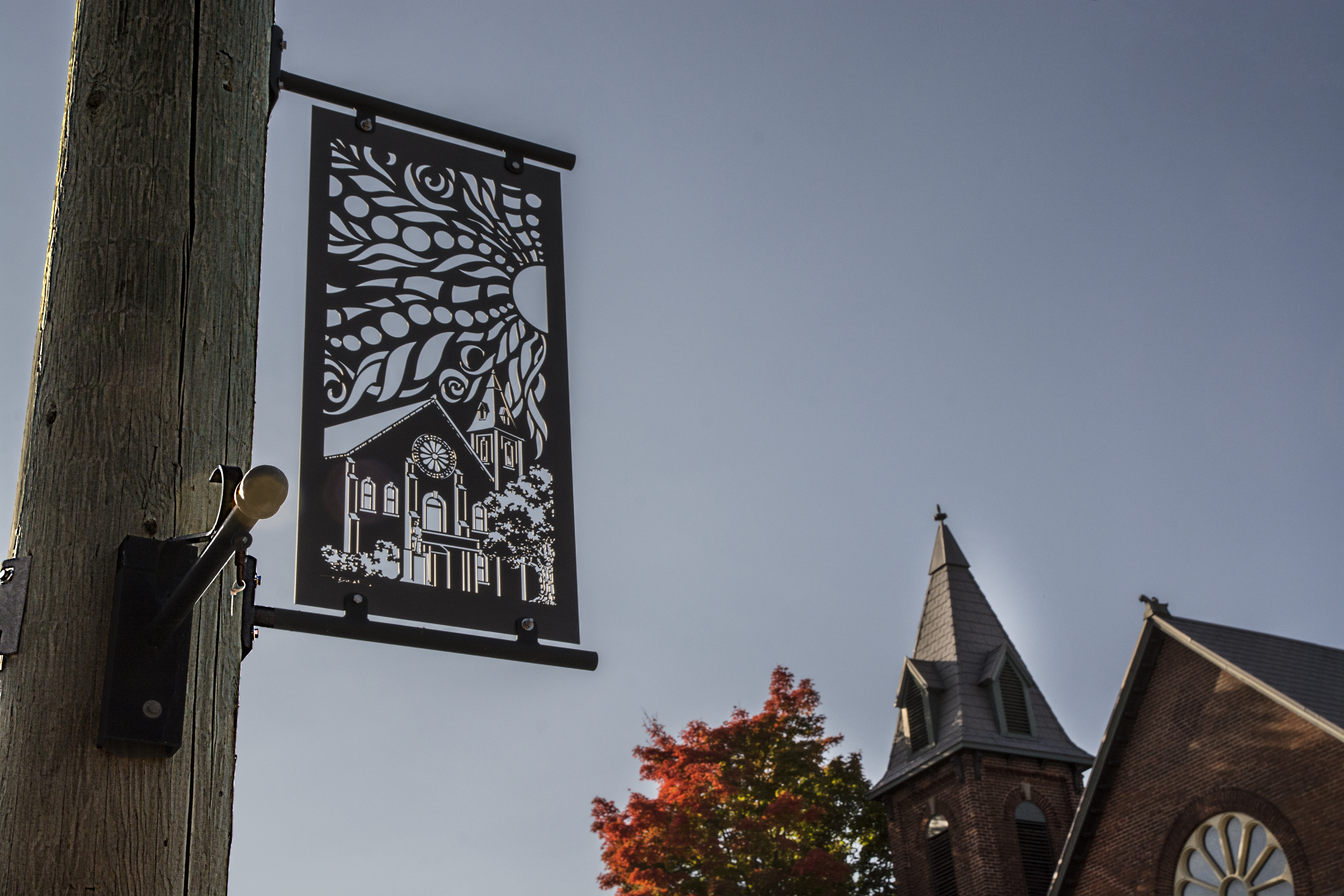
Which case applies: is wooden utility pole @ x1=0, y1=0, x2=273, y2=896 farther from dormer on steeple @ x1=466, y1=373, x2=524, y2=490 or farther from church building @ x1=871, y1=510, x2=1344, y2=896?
church building @ x1=871, y1=510, x2=1344, y2=896

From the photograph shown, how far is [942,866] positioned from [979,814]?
6.55 feet

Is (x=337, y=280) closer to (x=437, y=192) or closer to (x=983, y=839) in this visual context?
(x=437, y=192)

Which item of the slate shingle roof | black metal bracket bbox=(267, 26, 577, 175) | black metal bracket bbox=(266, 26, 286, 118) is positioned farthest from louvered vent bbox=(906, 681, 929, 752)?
black metal bracket bbox=(266, 26, 286, 118)

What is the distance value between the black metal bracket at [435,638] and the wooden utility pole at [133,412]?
1.32 meters

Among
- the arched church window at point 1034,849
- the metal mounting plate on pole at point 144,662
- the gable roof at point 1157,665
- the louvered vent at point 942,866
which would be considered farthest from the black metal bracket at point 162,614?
the louvered vent at point 942,866

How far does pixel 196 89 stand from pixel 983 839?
29364 mm

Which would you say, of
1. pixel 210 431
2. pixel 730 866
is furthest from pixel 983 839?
pixel 210 431

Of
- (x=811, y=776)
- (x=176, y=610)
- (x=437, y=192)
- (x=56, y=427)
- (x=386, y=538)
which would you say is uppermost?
(x=811, y=776)

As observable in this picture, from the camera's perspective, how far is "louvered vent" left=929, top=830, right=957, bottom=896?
2992cm

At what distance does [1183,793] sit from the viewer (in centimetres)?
2189

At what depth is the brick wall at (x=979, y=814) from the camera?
1139 inches

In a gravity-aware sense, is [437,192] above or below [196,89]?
above

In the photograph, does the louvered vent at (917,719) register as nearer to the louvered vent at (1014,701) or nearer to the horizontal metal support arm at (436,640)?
the louvered vent at (1014,701)

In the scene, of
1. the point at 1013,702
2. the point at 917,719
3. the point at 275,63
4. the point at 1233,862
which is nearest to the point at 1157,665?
the point at 1233,862
